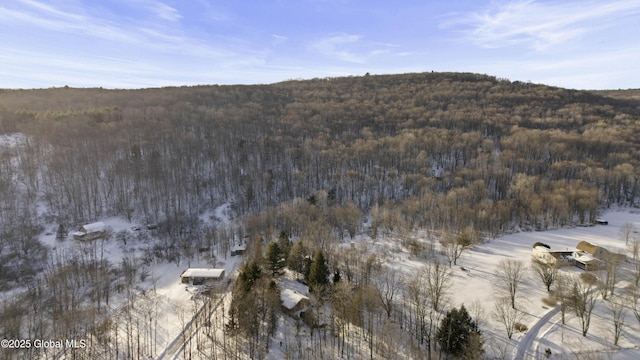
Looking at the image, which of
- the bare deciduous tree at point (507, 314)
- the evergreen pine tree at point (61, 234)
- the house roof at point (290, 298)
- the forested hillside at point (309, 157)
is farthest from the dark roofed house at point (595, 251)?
the evergreen pine tree at point (61, 234)

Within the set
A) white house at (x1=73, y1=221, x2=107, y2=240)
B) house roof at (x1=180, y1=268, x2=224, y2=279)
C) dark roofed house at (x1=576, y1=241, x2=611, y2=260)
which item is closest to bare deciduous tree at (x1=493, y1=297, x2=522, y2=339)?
dark roofed house at (x1=576, y1=241, x2=611, y2=260)

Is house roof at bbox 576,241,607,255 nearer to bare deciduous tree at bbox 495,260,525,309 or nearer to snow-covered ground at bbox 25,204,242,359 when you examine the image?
bare deciduous tree at bbox 495,260,525,309

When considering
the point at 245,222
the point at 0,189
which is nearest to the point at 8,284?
the point at 0,189

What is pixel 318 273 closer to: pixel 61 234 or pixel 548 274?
pixel 548 274

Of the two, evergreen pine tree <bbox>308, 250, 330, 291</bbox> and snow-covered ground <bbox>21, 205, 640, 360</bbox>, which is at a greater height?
evergreen pine tree <bbox>308, 250, 330, 291</bbox>

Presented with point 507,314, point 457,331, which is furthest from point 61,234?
point 507,314

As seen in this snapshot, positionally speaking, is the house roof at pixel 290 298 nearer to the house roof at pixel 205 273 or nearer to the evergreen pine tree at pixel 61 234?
the house roof at pixel 205 273
